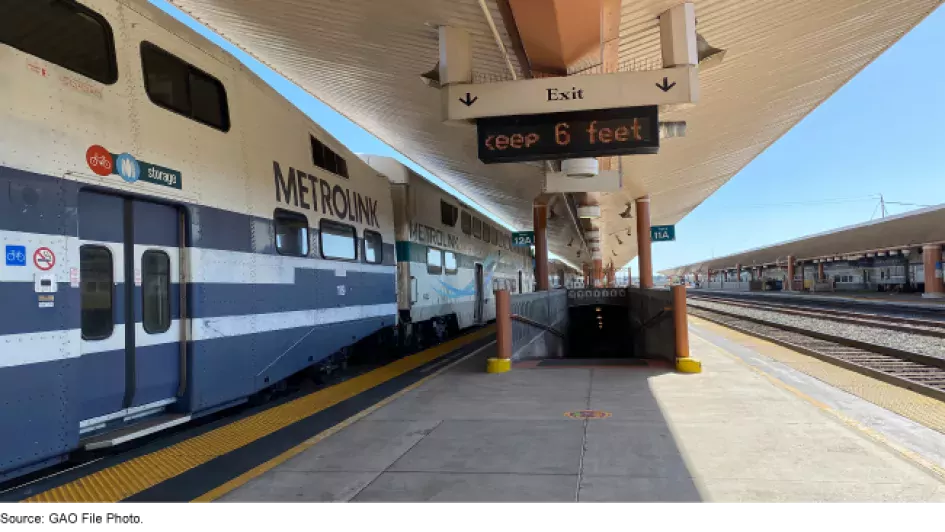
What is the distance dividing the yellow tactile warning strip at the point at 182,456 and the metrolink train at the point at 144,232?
272 millimetres

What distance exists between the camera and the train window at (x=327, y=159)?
8.27 m

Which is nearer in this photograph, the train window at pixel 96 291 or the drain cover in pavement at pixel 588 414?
the train window at pixel 96 291

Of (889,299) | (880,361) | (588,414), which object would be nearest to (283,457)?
(588,414)

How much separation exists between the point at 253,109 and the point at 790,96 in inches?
489

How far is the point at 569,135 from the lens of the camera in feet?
27.4

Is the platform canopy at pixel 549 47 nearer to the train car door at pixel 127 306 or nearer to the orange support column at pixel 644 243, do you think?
the train car door at pixel 127 306

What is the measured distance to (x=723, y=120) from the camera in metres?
15.1

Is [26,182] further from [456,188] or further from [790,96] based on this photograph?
[456,188]

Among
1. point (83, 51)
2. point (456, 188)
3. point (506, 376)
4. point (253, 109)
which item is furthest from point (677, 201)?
point (83, 51)

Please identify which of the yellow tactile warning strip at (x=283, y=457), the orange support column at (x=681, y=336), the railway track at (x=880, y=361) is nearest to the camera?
the yellow tactile warning strip at (x=283, y=457)

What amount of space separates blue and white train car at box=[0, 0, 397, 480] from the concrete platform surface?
1348 millimetres

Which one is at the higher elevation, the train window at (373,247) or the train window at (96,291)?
the train window at (373,247)

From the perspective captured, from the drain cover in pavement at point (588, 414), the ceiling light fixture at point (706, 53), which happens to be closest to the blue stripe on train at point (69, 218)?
the drain cover in pavement at point (588, 414)

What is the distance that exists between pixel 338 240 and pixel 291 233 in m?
1.35
